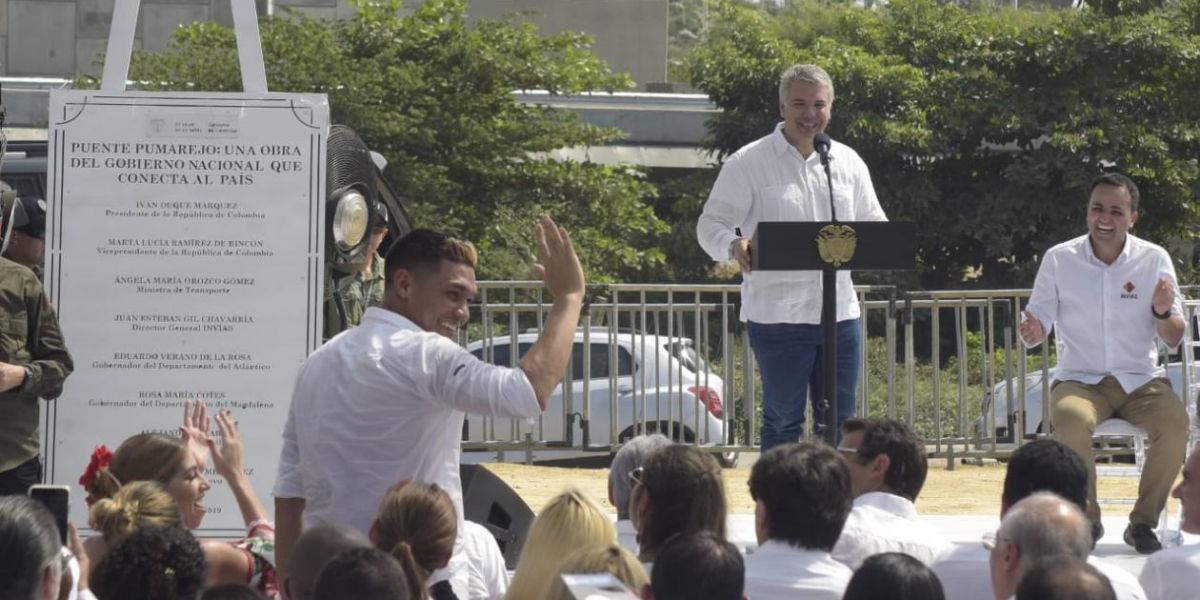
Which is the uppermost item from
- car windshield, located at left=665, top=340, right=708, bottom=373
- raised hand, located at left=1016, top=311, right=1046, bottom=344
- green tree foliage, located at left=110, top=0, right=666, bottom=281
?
green tree foliage, located at left=110, top=0, right=666, bottom=281

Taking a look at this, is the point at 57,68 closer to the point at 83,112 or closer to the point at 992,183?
the point at 992,183

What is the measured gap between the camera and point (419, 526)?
429 cm

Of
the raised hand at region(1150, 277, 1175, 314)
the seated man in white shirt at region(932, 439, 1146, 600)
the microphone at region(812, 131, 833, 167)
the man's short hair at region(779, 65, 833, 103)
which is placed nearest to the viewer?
the seated man in white shirt at region(932, 439, 1146, 600)

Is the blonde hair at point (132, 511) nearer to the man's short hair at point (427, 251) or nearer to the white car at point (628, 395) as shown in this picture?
the man's short hair at point (427, 251)

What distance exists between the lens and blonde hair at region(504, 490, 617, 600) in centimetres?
445

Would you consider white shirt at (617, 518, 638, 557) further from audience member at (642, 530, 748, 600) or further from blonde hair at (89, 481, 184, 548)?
audience member at (642, 530, 748, 600)

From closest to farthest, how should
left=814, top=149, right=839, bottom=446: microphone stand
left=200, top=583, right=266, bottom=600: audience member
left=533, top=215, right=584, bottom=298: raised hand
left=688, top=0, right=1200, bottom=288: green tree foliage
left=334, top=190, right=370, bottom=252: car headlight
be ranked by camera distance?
left=200, top=583, right=266, bottom=600: audience member → left=533, top=215, right=584, bottom=298: raised hand → left=814, top=149, right=839, bottom=446: microphone stand → left=334, top=190, right=370, bottom=252: car headlight → left=688, top=0, right=1200, bottom=288: green tree foliage

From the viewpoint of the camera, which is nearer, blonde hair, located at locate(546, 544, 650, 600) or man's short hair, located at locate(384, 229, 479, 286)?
blonde hair, located at locate(546, 544, 650, 600)

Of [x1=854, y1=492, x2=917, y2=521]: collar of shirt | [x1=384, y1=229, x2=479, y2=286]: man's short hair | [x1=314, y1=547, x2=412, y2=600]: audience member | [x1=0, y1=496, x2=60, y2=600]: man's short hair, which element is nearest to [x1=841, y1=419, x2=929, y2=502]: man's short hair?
[x1=854, y1=492, x2=917, y2=521]: collar of shirt

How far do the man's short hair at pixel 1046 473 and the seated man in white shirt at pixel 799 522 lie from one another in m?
0.77

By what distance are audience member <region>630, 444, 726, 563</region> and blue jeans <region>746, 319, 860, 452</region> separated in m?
2.87

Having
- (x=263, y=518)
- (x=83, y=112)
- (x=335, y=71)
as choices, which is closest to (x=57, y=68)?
(x=335, y=71)

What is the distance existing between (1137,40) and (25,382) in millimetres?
17679

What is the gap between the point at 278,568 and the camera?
4719 mm
